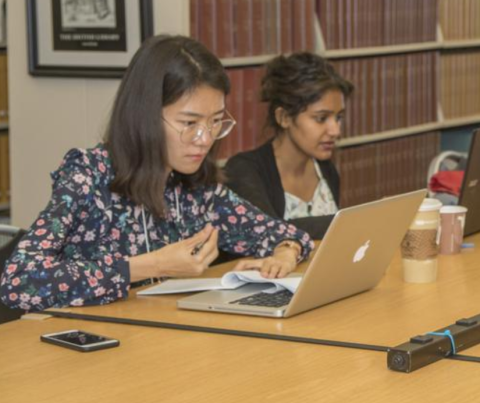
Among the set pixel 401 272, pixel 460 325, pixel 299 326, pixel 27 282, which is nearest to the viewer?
pixel 460 325

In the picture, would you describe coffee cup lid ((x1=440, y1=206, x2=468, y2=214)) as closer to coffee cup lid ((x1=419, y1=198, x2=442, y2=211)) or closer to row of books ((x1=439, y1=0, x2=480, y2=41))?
coffee cup lid ((x1=419, y1=198, x2=442, y2=211))

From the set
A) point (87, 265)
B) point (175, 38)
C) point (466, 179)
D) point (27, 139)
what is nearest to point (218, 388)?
point (87, 265)

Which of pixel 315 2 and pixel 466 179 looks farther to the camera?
pixel 315 2

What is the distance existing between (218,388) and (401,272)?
0.96m

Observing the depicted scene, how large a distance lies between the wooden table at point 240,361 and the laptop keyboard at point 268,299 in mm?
65

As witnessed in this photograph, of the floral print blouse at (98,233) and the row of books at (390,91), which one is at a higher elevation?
the row of books at (390,91)

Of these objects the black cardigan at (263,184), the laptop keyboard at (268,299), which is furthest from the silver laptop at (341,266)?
the black cardigan at (263,184)

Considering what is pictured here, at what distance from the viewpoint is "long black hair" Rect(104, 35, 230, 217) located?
8.24ft

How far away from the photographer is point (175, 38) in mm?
2621

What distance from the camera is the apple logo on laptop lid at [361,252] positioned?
2191 mm

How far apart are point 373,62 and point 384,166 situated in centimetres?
48

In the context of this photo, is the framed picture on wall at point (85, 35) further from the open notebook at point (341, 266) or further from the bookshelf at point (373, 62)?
the open notebook at point (341, 266)

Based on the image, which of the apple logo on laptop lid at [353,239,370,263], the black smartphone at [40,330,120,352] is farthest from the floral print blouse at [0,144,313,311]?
the apple logo on laptop lid at [353,239,370,263]

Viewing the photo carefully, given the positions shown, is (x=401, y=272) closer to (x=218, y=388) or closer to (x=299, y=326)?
(x=299, y=326)
